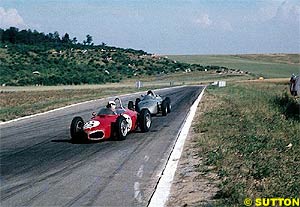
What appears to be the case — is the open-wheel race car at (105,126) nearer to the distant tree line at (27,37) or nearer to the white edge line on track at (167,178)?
the white edge line on track at (167,178)

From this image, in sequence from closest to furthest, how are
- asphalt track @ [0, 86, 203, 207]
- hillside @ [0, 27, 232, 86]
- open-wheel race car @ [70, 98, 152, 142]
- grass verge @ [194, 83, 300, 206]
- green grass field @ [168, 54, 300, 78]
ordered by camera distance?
grass verge @ [194, 83, 300, 206] < asphalt track @ [0, 86, 203, 207] < open-wheel race car @ [70, 98, 152, 142] < hillside @ [0, 27, 232, 86] < green grass field @ [168, 54, 300, 78]

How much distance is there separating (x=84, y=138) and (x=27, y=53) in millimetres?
108132

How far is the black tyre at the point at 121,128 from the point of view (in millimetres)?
16125

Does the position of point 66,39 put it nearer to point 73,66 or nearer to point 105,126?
point 73,66

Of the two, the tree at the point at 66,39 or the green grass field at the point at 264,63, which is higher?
the tree at the point at 66,39

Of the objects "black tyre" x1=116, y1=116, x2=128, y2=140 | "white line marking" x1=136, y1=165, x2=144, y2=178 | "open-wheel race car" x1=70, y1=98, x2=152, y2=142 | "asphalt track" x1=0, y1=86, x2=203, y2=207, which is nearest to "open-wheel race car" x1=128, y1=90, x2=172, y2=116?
"asphalt track" x1=0, y1=86, x2=203, y2=207

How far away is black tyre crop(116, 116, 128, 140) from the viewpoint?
16125 millimetres

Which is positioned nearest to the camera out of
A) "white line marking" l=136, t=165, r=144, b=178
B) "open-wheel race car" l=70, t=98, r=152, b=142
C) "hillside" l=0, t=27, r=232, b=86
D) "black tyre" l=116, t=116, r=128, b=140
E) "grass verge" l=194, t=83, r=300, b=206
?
"grass verge" l=194, t=83, r=300, b=206

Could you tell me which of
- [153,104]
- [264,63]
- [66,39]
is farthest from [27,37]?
[153,104]

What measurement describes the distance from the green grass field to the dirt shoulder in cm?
9659

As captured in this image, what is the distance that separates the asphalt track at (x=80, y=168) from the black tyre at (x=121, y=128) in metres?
0.21

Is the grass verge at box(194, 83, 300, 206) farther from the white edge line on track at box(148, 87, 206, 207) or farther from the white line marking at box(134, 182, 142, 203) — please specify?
the white line marking at box(134, 182, 142, 203)

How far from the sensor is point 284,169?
33.7 ft

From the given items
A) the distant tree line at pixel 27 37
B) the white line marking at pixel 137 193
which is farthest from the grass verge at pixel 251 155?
the distant tree line at pixel 27 37
